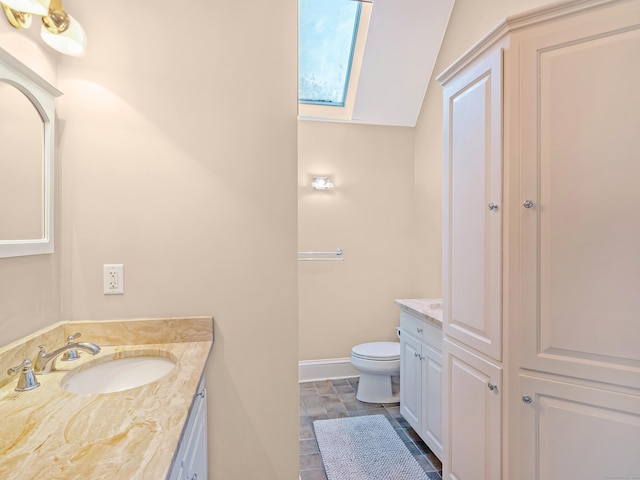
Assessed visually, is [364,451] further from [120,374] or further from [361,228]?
[361,228]

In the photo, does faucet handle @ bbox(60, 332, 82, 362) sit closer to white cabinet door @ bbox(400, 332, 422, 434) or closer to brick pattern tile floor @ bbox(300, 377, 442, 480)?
brick pattern tile floor @ bbox(300, 377, 442, 480)

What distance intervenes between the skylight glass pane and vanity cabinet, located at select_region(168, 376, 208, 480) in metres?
2.27

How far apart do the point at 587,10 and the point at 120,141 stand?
6.07ft

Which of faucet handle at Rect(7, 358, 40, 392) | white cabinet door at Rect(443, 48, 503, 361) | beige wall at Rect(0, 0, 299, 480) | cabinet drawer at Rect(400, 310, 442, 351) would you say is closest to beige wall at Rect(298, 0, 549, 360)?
cabinet drawer at Rect(400, 310, 442, 351)

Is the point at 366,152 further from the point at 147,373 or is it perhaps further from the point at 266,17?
the point at 147,373

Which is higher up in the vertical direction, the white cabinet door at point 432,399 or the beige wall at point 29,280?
the beige wall at point 29,280

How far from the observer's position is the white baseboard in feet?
10.4

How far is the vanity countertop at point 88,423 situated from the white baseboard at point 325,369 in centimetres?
203

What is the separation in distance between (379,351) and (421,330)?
71 cm

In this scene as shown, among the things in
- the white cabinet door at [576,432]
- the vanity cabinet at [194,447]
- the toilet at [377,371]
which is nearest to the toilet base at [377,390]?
the toilet at [377,371]

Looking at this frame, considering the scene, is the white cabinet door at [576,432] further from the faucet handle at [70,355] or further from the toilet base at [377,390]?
the faucet handle at [70,355]

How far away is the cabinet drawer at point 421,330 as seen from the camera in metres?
1.97

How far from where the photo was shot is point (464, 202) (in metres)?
1.59

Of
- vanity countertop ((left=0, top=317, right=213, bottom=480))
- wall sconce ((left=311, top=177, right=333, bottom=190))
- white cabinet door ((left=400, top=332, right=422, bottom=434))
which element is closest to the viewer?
vanity countertop ((left=0, top=317, right=213, bottom=480))
